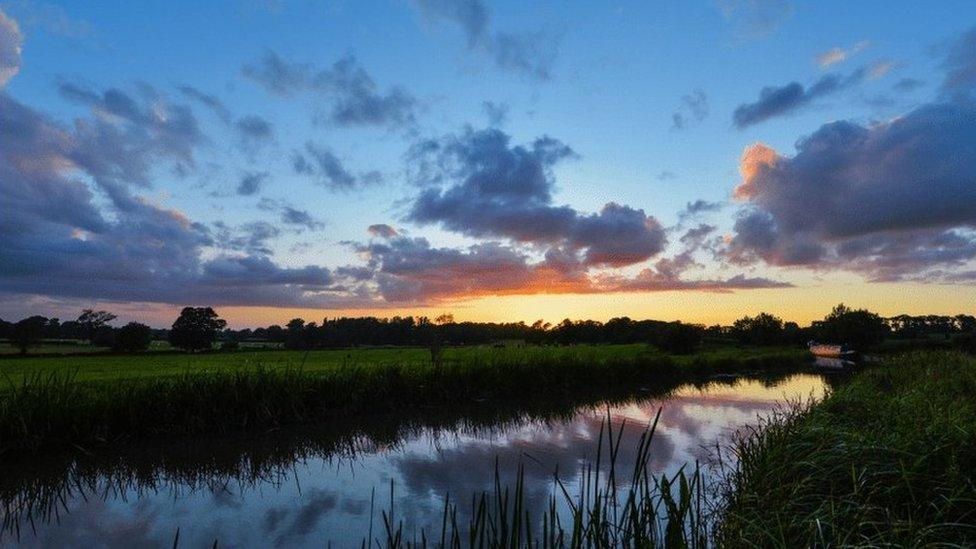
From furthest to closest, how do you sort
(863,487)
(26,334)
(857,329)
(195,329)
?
(857,329) → (195,329) → (26,334) → (863,487)

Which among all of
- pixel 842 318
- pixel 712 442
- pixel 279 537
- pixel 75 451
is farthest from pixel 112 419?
pixel 842 318

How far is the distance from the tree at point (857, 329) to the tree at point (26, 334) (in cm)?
10073

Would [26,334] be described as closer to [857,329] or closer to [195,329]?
[195,329]

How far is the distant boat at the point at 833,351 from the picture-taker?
257ft

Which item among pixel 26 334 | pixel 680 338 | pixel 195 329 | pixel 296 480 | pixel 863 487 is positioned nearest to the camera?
pixel 863 487

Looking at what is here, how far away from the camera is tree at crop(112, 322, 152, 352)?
1859 inches

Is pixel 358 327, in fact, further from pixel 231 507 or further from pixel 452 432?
pixel 231 507

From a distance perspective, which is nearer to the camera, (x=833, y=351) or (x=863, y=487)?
(x=863, y=487)

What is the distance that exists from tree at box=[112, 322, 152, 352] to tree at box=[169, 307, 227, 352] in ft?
29.7

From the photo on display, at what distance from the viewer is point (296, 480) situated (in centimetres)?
1120

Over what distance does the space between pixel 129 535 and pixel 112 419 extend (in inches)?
258

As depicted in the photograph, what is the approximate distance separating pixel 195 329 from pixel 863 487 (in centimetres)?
6681

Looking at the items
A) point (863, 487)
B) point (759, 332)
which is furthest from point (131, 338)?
point (759, 332)

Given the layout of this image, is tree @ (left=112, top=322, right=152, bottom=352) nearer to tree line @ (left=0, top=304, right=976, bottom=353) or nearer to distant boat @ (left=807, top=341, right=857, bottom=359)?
tree line @ (left=0, top=304, right=976, bottom=353)
